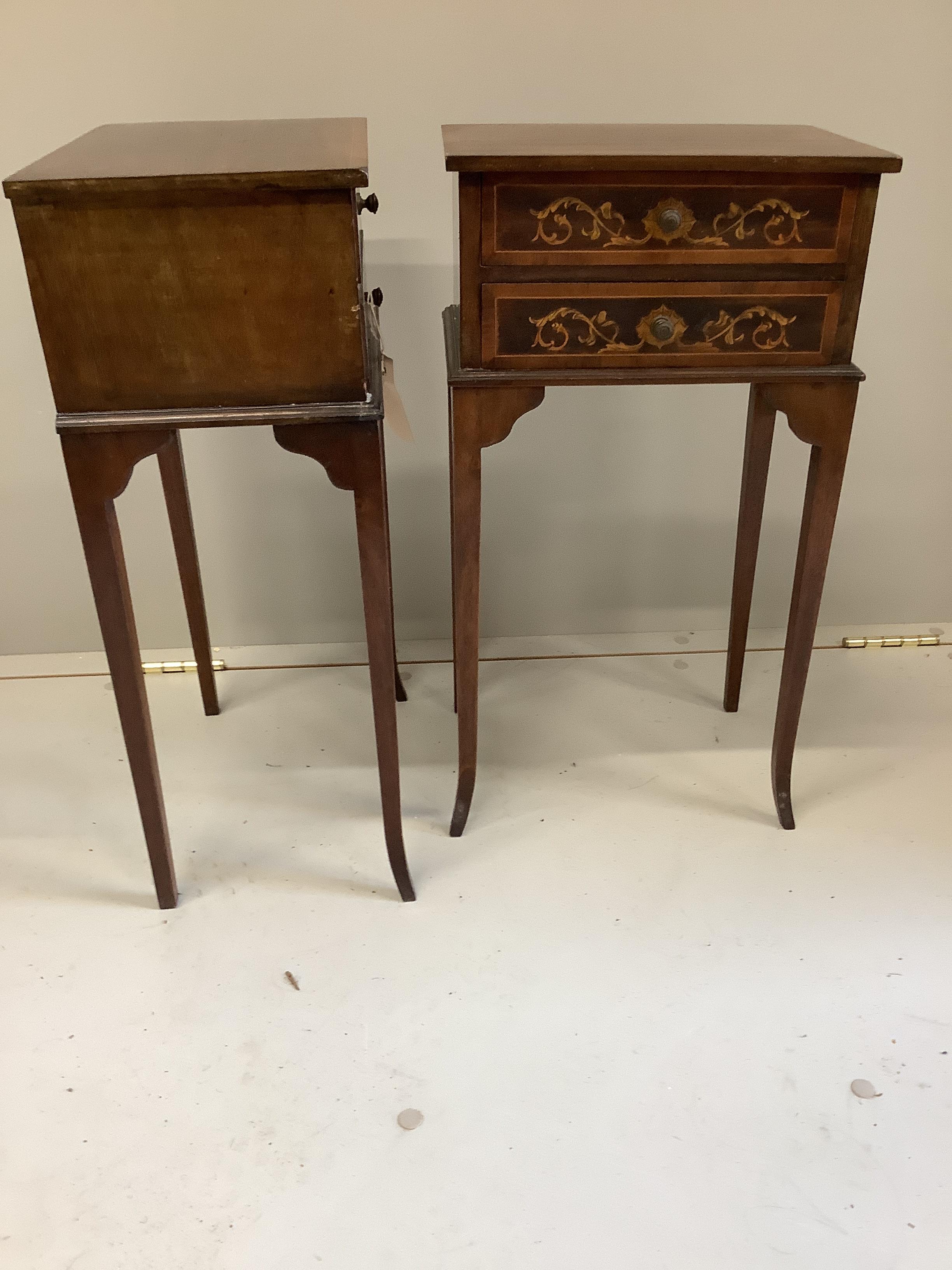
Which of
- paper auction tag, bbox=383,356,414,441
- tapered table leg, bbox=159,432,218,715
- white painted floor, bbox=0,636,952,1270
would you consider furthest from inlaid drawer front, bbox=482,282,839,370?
white painted floor, bbox=0,636,952,1270

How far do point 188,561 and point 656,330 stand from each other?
Answer: 92cm

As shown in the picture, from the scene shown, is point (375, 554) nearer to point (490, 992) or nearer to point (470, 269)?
point (470, 269)

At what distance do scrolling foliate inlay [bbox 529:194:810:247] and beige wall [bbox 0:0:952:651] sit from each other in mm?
621

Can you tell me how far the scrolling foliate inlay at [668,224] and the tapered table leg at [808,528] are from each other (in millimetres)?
204

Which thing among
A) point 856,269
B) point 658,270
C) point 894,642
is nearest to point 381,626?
point 658,270

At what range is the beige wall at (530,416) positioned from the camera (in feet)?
5.55

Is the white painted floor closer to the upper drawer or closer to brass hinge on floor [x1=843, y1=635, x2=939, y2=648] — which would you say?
brass hinge on floor [x1=843, y1=635, x2=939, y2=648]

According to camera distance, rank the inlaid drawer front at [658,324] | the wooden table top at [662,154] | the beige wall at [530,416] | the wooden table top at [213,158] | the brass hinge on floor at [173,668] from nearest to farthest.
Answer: the wooden table top at [213,158], the wooden table top at [662,154], the inlaid drawer front at [658,324], the beige wall at [530,416], the brass hinge on floor at [173,668]

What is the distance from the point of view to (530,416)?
197cm

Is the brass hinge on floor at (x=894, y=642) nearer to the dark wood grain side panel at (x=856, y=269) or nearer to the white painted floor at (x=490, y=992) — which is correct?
the white painted floor at (x=490, y=992)

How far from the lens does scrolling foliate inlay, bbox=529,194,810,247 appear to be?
1237 mm

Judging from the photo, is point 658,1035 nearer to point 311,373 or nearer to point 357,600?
point 311,373

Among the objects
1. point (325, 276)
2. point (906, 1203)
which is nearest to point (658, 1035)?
Answer: point (906, 1203)

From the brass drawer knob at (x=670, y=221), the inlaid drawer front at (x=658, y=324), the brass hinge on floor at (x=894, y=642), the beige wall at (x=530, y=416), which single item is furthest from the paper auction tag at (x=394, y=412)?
the brass hinge on floor at (x=894, y=642)
